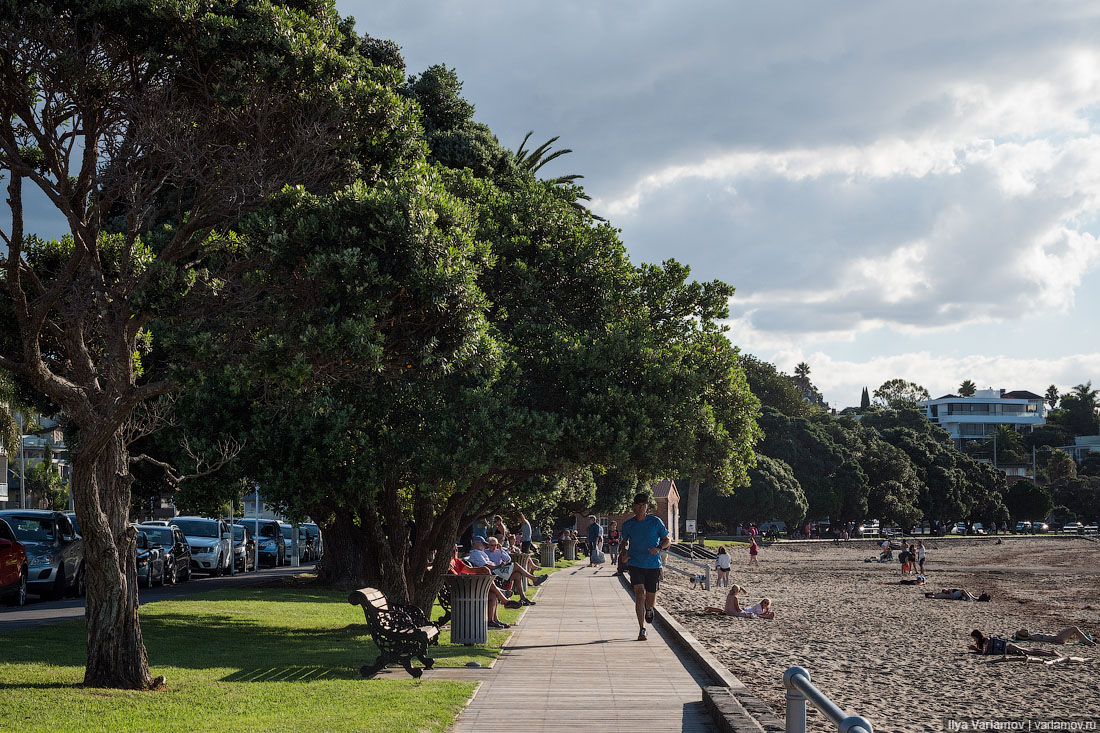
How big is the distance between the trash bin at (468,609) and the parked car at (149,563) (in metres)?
15.2

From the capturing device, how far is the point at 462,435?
1430cm

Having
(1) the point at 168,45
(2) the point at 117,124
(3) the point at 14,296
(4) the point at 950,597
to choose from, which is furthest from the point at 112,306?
(4) the point at 950,597

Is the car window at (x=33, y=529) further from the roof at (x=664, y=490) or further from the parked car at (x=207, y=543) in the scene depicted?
the roof at (x=664, y=490)

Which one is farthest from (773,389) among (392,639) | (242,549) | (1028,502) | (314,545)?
(392,639)

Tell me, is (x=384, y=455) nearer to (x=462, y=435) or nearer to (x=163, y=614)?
(x=462, y=435)

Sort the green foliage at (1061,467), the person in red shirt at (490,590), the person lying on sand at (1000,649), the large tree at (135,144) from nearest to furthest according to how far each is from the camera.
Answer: the large tree at (135,144)
the person in red shirt at (490,590)
the person lying on sand at (1000,649)
the green foliage at (1061,467)

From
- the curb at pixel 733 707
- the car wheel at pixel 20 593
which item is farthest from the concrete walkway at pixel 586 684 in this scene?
the car wheel at pixel 20 593

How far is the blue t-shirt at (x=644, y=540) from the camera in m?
13.6

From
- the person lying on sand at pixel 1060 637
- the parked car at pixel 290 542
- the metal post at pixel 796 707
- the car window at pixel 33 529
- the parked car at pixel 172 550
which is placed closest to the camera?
the metal post at pixel 796 707

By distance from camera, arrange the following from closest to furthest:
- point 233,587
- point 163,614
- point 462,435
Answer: point 462,435 → point 163,614 → point 233,587

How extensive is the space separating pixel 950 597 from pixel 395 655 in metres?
26.8

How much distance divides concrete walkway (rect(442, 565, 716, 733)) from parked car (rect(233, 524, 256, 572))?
69.7 ft

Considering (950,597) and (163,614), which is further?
(950,597)

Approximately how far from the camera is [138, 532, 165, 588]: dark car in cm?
2602
